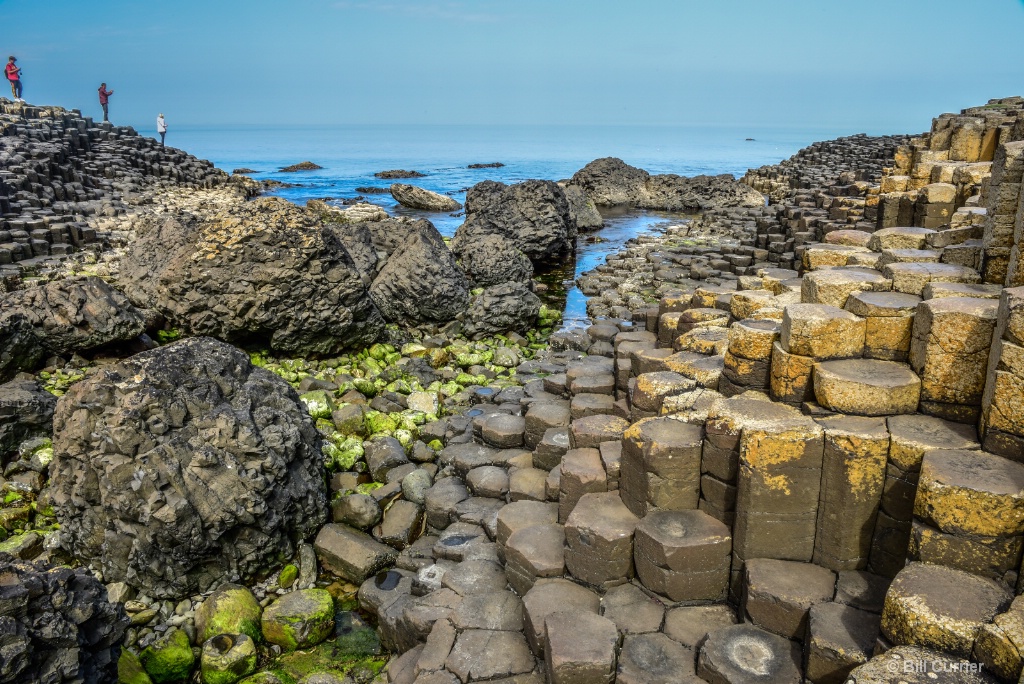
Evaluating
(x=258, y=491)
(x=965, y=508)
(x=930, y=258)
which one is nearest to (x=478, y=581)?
(x=258, y=491)

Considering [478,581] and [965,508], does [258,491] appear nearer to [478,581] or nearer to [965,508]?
[478,581]

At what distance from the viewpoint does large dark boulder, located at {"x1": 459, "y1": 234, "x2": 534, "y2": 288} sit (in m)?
14.8

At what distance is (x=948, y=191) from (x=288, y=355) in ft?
35.5

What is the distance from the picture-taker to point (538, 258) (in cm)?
1825

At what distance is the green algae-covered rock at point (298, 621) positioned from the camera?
518cm

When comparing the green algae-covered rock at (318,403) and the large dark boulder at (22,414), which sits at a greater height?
the large dark boulder at (22,414)

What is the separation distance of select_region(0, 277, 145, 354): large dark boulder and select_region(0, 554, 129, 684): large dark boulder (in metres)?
5.72

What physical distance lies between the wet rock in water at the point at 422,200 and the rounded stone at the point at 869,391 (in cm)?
2922

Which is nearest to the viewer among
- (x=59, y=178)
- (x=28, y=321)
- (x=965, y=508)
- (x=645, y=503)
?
(x=965, y=508)

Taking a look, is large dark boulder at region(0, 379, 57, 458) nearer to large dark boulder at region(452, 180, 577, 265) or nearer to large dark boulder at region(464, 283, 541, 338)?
large dark boulder at region(464, 283, 541, 338)

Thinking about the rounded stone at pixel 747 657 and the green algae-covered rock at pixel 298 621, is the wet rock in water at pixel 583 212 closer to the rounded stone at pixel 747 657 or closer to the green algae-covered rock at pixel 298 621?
the green algae-covered rock at pixel 298 621

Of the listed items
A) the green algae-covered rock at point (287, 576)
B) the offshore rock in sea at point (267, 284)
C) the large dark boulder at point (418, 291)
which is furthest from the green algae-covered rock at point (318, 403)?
the large dark boulder at point (418, 291)

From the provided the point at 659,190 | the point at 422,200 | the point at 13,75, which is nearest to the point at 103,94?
the point at 13,75

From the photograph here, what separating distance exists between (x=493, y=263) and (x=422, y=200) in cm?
1897
